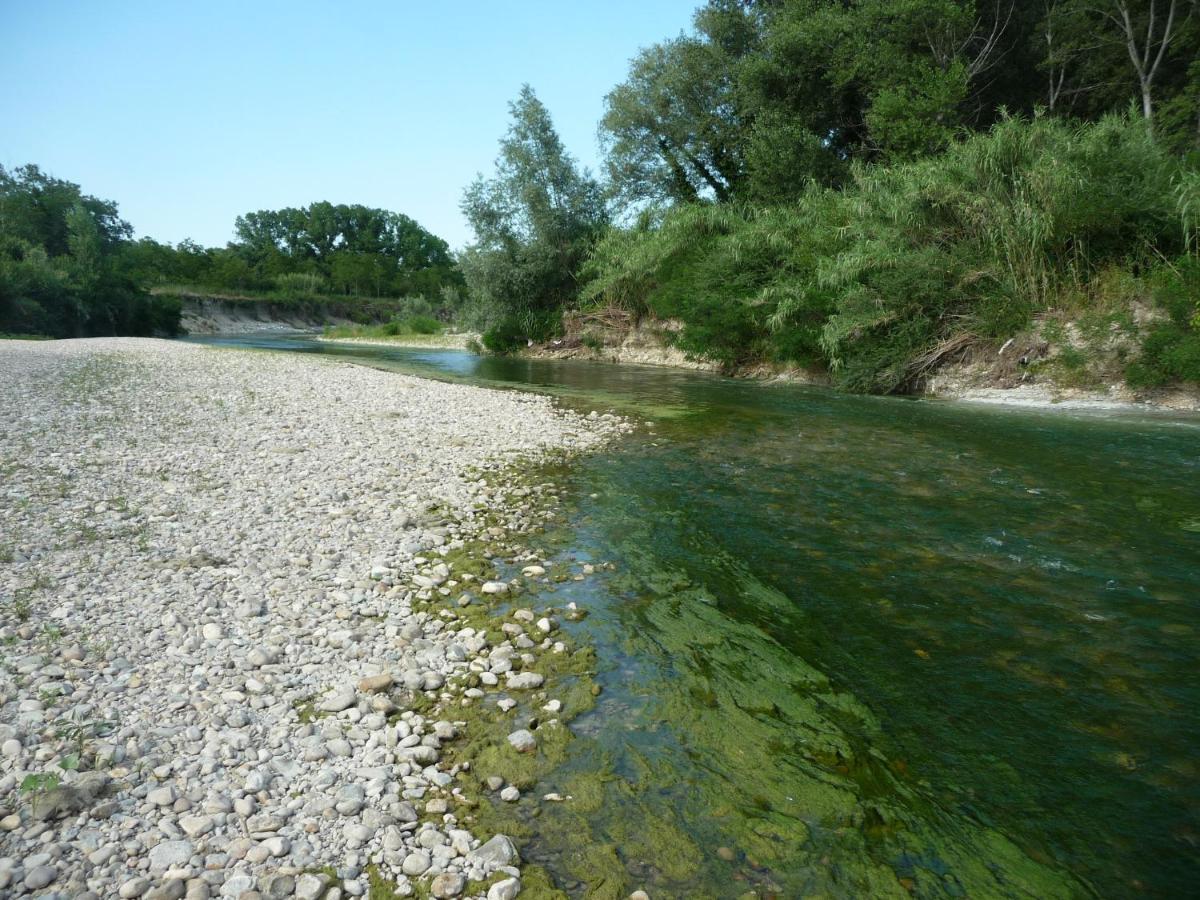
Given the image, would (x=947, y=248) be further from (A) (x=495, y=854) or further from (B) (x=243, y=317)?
(B) (x=243, y=317)

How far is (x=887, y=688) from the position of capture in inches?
180

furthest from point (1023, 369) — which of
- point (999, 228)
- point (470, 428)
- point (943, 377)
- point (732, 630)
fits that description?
point (732, 630)

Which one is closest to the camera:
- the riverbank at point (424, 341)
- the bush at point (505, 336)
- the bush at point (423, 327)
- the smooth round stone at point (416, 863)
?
the smooth round stone at point (416, 863)

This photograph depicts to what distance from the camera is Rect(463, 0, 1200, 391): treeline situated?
17.6 metres

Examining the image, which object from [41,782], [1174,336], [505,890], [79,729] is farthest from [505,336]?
[505,890]

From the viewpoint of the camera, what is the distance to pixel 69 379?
1677 cm

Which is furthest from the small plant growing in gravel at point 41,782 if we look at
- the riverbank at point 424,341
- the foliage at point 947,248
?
the riverbank at point 424,341

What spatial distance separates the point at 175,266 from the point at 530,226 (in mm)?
81754

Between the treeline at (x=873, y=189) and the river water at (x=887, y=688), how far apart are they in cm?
1057

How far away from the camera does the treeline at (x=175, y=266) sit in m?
46.7

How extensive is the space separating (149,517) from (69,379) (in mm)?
13291

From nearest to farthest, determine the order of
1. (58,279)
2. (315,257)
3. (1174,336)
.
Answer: (1174,336)
(58,279)
(315,257)

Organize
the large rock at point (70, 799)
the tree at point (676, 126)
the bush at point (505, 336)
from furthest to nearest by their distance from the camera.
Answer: the bush at point (505, 336) → the tree at point (676, 126) → the large rock at point (70, 799)

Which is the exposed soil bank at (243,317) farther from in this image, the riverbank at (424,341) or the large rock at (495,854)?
the large rock at (495,854)
